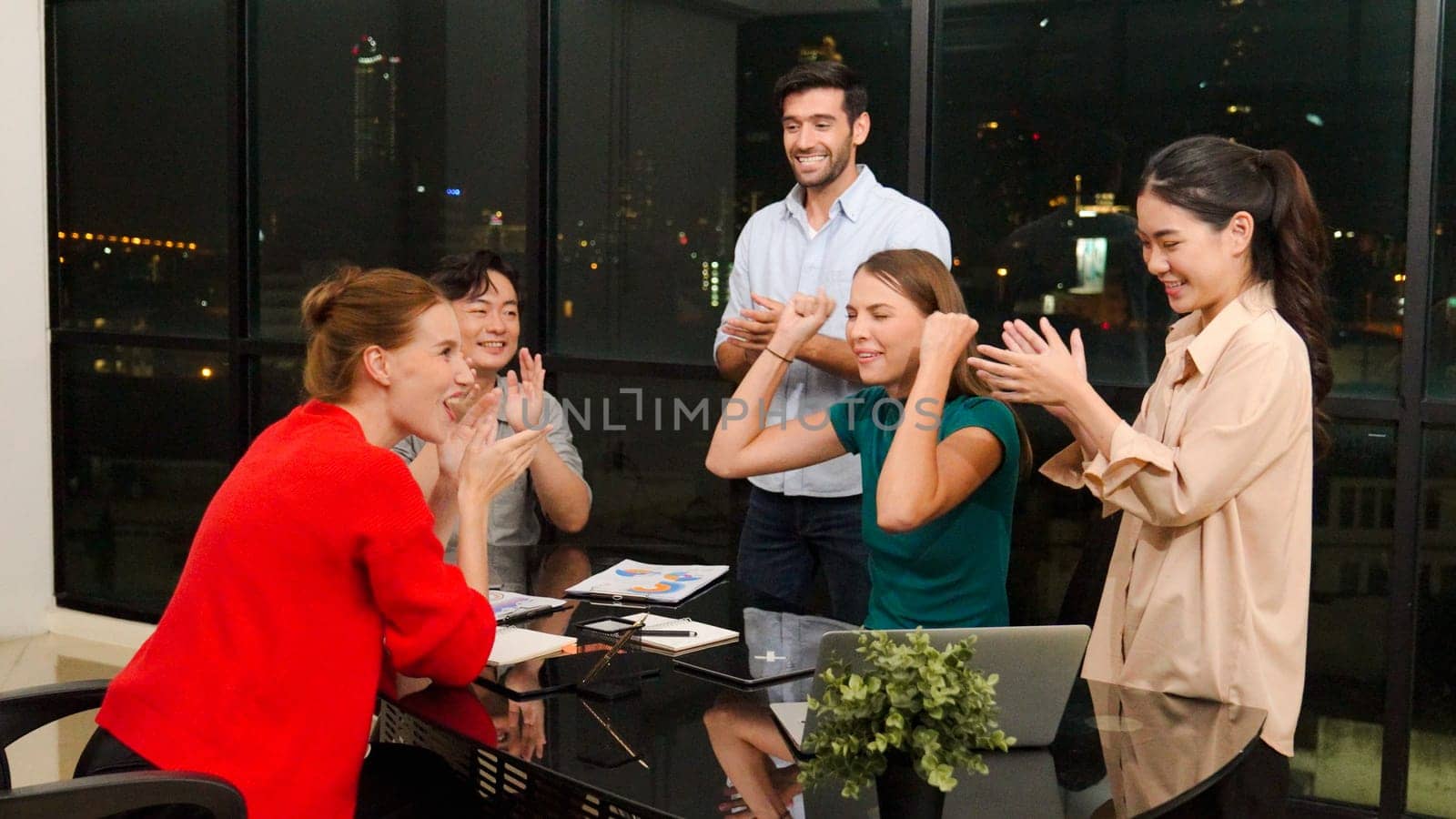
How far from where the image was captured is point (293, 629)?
73.3 inches

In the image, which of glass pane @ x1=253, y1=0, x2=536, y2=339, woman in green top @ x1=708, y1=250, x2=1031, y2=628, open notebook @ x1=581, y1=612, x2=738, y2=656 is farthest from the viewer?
glass pane @ x1=253, y1=0, x2=536, y2=339

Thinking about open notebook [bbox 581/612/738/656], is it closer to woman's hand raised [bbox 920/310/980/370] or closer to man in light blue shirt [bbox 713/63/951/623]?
woman's hand raised [bbox 920/310/980/370]

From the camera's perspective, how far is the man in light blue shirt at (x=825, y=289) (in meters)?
3.22

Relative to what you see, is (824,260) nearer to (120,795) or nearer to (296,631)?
(296,631)

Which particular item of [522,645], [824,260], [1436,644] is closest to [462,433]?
[522,645]

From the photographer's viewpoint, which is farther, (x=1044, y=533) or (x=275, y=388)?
(x=275, y=388)

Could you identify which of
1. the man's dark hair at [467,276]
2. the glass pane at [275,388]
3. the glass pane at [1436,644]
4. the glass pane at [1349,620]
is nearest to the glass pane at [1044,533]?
the glass pane at [1349,620]

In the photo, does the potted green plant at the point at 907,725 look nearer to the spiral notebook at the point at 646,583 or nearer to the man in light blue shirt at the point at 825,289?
the spiral notebook at the point at 646,583

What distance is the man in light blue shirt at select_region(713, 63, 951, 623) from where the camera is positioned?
322cm

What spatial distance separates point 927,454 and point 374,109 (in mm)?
3194

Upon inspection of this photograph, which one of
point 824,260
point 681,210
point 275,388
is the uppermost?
point 681,210

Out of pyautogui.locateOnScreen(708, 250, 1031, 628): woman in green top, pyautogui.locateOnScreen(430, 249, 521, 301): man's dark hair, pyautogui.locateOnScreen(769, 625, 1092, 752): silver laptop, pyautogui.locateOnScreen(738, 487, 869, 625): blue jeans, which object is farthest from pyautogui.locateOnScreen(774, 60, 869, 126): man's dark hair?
pyautogui.locateOnScreen(769, 625, 1092, 752): silver laptop

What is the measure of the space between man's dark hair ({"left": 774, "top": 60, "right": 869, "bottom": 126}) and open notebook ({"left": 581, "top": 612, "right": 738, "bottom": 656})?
144 centimetres

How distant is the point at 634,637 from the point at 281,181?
11.2 feet
